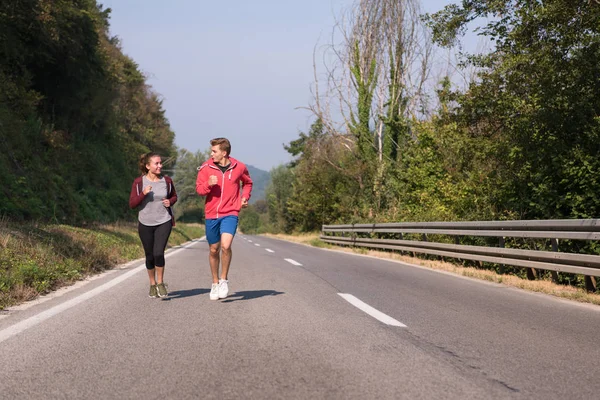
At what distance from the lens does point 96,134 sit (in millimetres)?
35000

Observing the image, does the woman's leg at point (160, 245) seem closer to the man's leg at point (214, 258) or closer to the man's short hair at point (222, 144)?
the man's leg at point (214, 258)

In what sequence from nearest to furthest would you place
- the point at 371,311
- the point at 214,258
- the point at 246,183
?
the point at 371,311
the point at 214,258
the point at 246,183

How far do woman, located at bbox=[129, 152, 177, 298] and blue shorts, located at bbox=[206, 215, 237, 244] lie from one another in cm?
56

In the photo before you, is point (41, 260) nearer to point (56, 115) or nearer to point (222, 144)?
point (222, 144)

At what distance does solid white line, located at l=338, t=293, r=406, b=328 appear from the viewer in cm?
566

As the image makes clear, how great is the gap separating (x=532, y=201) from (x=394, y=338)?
870cm

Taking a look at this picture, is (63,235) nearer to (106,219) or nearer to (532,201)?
(532,201)

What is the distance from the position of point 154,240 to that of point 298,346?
330 centimetres

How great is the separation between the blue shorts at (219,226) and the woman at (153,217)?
0.56 m

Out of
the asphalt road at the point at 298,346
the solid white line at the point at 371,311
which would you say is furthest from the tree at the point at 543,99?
the solid white line at the point at 371,311

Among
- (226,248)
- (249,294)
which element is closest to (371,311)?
(226,248)

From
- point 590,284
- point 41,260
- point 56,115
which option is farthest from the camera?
point 56,115

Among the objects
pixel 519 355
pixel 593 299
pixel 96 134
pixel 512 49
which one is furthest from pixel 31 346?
pixel 96 134

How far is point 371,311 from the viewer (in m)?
6.32
